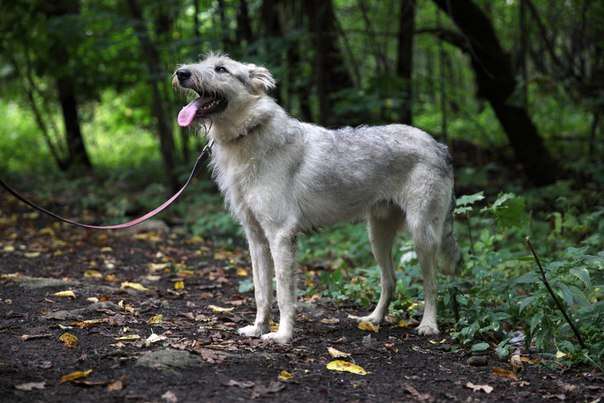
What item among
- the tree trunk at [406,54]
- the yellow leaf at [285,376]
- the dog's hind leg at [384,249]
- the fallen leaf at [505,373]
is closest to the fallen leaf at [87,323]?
the yellow leaf at [285,376]

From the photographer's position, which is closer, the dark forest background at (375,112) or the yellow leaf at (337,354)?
the yellow leaf at (337,354)

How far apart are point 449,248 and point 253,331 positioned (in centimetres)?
203

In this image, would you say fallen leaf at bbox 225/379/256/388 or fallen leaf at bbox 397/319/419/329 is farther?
fallen leaf at bbox 397/319/419/329

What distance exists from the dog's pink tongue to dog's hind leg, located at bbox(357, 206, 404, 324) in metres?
1.99

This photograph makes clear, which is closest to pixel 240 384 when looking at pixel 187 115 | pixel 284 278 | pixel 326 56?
pixel 284 278

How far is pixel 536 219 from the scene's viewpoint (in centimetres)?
1042

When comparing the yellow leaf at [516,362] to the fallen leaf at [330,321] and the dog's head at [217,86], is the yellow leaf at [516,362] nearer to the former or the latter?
the fallen leaf at [330,321]

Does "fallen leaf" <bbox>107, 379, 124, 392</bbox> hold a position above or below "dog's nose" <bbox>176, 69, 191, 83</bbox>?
below

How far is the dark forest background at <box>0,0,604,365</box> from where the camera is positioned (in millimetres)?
6578

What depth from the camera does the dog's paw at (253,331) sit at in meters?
5.29

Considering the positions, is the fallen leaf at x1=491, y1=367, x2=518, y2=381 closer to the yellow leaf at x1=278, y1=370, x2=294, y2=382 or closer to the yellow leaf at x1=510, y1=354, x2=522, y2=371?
the yellow leaf at x1=510, y1=354, x2=522, y2=371

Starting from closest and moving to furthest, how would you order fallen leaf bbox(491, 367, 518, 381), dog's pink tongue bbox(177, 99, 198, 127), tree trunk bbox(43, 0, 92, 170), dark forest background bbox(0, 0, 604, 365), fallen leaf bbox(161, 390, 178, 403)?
1. fallen leaf bbox(161, 390, 178, 403)
2. fallen leaf bbox(491, 367, 518, 381)
3. dog's pink tongue bbox(177, 99, 198, 127)
4. dark forest background bbox(0, 0, 604, 365)
5. tree trunk bbox(43, 0, 92, 170)

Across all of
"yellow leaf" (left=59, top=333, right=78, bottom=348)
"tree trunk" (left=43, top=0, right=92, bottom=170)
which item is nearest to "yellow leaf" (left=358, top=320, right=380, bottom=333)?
"yellow leaf" (left=59, top=333, right=78, bottom=348)

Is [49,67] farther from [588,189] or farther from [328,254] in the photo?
[588,189]
